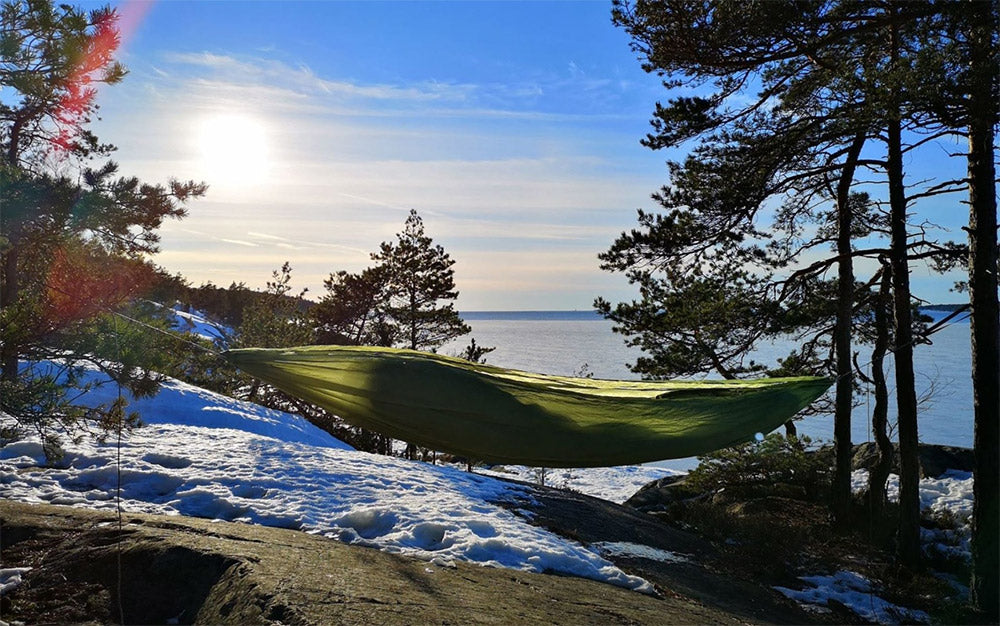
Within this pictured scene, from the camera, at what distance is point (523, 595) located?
347 cm

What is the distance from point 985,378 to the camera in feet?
18.1

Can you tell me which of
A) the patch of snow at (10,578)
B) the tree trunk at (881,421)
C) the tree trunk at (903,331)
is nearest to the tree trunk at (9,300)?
the patch of snow at (10,578)

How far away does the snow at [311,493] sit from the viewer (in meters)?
4.31

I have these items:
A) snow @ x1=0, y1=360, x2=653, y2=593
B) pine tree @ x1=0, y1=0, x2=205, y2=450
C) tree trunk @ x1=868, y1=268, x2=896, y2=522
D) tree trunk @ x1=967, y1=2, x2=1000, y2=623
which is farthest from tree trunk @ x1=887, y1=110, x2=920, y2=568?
pine tree @ x1=0, y1=0, x2=205, y2=450

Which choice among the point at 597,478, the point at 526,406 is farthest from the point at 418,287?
the point at 526,406

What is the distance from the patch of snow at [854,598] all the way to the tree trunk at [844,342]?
1560 mm

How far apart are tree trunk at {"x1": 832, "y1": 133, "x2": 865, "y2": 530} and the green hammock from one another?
443 centimetres

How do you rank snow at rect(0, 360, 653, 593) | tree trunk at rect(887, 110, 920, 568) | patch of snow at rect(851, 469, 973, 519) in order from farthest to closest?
patch of snow at rect(851, 469, 973, 519), tree trunk at rect(887, 110, 920, 568), snow at rect(0, 360, 653, 593)

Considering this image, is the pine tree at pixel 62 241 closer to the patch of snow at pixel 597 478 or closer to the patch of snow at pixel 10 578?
the patch of snow at pixel 10 578

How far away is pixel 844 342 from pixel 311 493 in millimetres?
6143

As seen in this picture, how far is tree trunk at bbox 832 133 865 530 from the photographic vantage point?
7.43m

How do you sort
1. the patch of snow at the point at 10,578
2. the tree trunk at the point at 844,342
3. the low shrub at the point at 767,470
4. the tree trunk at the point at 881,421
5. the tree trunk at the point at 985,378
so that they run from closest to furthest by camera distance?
the patch of snow at the point at 10,578
the tree trunk at the point at 985,378
the tree trunk at the point at 844,342
the tree trunk at the point at 881,421
the low shrub at the point at 767,470

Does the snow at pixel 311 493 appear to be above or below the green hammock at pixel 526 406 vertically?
below

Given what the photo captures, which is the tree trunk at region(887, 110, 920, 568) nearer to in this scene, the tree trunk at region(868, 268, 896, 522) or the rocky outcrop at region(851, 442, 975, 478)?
the tree trunk at region(868, 268, 896, 522)
